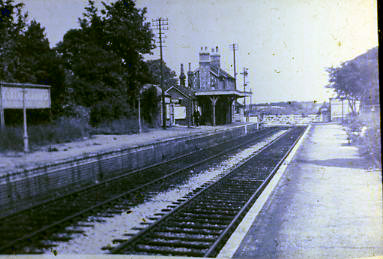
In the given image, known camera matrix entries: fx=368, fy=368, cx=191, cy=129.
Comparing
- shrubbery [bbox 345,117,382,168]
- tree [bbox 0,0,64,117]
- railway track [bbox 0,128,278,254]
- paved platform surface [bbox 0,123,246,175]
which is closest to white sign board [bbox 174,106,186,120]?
shrubbery [bbox 345,117,382,168]

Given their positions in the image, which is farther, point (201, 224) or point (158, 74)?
point (158, 74)

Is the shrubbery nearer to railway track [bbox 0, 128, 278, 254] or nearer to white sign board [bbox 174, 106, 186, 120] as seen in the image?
railway track [bbox 0, 128, 278, 254]

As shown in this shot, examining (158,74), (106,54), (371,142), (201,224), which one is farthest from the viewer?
(158,74)

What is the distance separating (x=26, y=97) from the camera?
7.11 metres

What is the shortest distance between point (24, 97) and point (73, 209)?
236 centimetres

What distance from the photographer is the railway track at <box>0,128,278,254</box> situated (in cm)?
538

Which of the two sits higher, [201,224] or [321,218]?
[321,218]

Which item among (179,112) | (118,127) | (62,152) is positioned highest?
(179,112)

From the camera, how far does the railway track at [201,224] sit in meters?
4.96

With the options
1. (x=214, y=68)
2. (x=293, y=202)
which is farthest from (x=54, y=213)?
(x=214, y=68)

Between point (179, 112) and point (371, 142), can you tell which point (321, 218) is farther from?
point (179, 112)

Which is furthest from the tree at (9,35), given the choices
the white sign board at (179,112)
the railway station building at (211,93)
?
the railway station building at (211,93)

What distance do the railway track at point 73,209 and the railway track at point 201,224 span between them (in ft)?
3.84

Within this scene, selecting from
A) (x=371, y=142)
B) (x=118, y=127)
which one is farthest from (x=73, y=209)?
(x=371, y=142)
